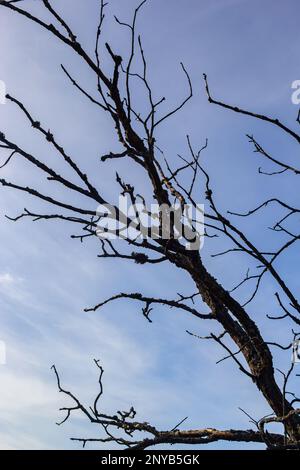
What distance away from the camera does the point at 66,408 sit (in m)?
3.26

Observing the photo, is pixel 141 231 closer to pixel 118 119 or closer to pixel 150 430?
pixel 118 119

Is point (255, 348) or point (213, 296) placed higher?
point (213, 296)

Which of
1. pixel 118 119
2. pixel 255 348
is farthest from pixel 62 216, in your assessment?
pixel 255 348

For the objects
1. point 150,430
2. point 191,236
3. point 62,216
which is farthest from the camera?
point 150,430

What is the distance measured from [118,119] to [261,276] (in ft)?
4.60

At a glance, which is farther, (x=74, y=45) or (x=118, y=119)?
(x=118, y=119)

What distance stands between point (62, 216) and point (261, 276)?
1358 mm

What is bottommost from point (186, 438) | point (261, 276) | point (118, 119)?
point (186, 438)

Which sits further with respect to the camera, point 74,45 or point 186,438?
point 186,438

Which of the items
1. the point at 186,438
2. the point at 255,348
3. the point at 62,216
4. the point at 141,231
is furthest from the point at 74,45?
the point at 186,438

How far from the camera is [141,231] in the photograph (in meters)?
2.84

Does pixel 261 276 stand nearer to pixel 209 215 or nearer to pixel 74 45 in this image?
pixel 209 215
